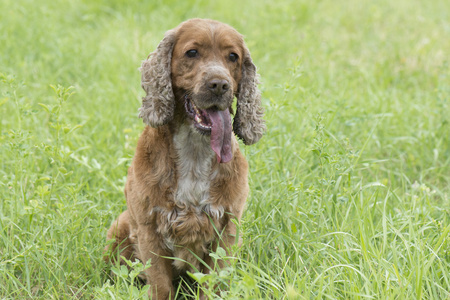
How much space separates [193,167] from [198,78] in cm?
56

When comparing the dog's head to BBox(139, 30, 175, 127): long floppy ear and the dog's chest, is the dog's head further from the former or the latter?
the dog's chest

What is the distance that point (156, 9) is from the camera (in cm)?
870

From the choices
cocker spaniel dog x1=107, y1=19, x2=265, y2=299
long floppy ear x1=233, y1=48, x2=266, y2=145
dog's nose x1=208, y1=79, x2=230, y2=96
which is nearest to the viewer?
dog's nose x1=208, y1=79, x2=230, y2=96

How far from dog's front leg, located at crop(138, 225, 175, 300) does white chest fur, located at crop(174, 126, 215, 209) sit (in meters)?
0.29

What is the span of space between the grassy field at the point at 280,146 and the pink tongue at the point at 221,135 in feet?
1.45

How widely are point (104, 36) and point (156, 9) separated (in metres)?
1.24

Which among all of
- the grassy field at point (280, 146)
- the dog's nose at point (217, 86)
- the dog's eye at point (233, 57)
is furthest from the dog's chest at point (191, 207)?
the dog's eye at point (233, 57)


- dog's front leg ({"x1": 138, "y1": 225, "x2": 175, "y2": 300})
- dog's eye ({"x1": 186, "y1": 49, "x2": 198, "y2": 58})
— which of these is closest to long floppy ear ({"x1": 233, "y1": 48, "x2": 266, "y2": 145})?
dog's eye ({"x1": 186, "y1": 49, "x2": 198, "y2": 58})

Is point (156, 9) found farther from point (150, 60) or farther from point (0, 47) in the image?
point (150, 60)

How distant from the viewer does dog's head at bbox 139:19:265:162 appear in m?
3.37

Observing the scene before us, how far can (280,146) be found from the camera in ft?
15.7

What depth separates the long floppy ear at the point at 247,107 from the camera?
3811 mm

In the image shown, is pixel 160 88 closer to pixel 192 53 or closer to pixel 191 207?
pixel 192 53

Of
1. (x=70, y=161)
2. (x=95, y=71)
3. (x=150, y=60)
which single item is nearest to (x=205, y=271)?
(x=150, y=60)
